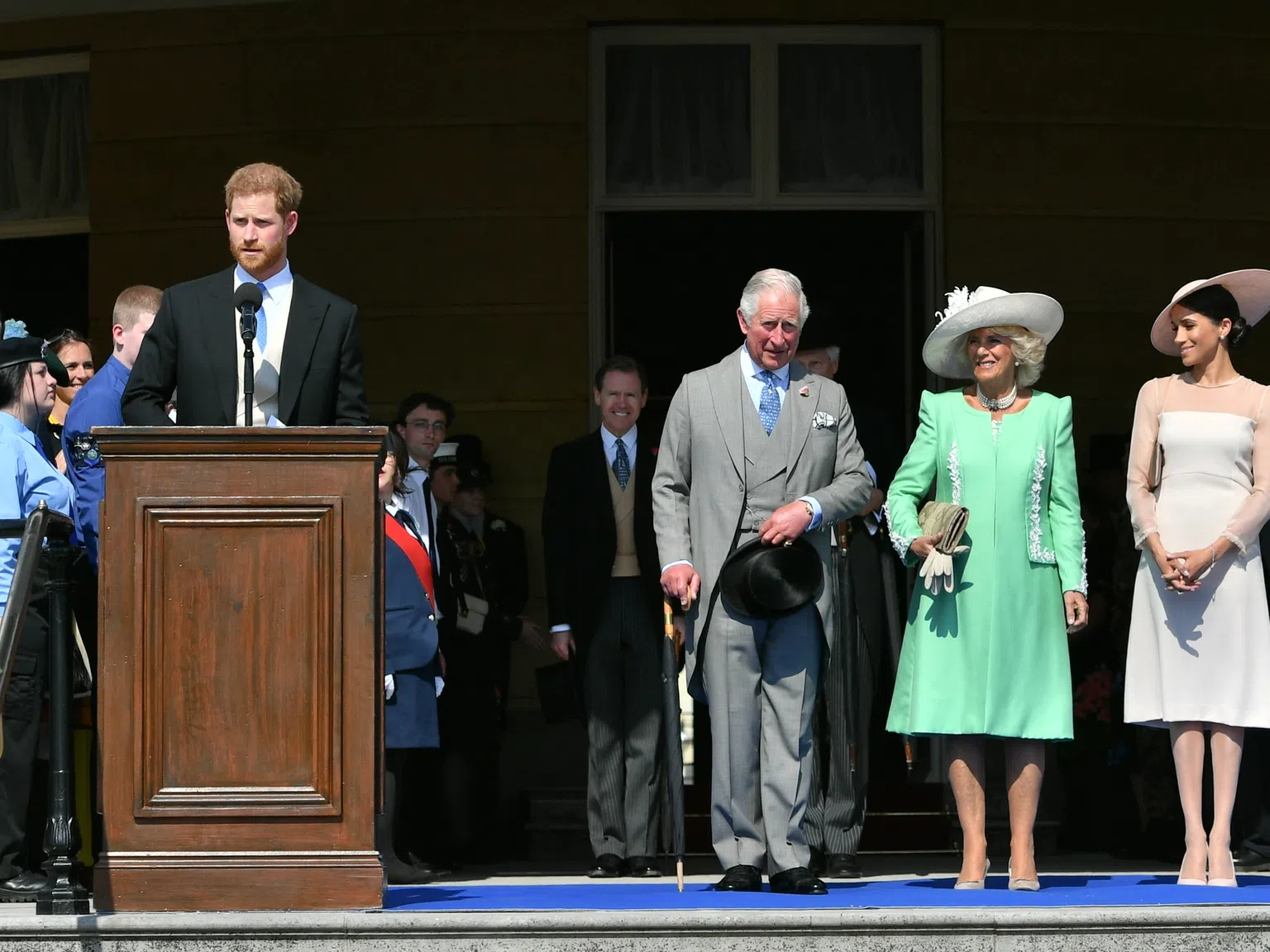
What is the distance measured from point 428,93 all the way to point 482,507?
6.97 feet

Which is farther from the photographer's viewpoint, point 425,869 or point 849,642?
point 425,869

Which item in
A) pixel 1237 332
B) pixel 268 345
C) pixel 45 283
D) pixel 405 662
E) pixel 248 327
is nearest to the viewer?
pixel 248 327

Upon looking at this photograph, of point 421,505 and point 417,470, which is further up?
point 417,470

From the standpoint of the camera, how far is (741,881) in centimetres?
653

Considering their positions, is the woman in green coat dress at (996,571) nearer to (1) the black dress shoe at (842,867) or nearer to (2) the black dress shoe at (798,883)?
(2) the black dress shoe at (798,883)

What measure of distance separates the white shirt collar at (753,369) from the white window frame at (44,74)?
16.5ft

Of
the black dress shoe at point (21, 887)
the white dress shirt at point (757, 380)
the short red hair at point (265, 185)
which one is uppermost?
the short red hair at point (265, 185)

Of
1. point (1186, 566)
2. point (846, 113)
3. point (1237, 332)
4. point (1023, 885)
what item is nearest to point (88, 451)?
point (1023, 885)

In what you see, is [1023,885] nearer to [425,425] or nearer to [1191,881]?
[1191,881]

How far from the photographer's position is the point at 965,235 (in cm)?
1038

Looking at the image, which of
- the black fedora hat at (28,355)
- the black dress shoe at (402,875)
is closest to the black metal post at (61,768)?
the black fedora hat at (28,355)

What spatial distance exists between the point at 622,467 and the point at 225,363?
2120 mm

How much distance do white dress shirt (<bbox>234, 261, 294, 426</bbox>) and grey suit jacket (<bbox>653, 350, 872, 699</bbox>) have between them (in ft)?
4.11

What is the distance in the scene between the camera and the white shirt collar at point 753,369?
680 cm
